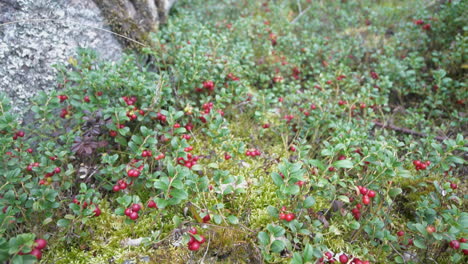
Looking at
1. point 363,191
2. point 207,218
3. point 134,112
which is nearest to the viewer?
point 207,218

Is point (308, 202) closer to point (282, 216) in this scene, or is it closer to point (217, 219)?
point (282, 216)

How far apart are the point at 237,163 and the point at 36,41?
2.66 m

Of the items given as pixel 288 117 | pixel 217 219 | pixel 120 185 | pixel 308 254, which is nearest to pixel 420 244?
pixel 308 254

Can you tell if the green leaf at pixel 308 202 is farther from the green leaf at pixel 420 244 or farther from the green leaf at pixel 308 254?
the green leaf at pixel 420 244

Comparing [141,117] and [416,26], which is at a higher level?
[141,117]

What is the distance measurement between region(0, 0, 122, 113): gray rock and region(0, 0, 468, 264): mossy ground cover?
269 mm

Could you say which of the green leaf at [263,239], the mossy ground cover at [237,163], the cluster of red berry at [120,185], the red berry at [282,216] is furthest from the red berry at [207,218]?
the cluster of red berry at [120,185]

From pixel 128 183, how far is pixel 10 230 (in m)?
0.96

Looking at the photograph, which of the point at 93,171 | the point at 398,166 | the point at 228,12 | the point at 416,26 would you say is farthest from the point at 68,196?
the point at 416,26

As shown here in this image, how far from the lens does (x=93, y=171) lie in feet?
9.99

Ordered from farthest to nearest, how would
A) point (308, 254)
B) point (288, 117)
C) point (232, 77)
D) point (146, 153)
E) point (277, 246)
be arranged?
point (232, 77) < point (288, 117) < point (146, 153) < point (277, 246) < point (308, 254)

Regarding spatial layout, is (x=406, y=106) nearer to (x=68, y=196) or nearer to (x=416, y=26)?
(x=416, y=26)

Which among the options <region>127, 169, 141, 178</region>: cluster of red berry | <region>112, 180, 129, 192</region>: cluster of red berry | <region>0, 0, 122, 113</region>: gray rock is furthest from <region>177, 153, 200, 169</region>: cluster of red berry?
<region>0, 0, 122, 113</region>: gray rock

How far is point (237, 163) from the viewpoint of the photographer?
3420 mm
